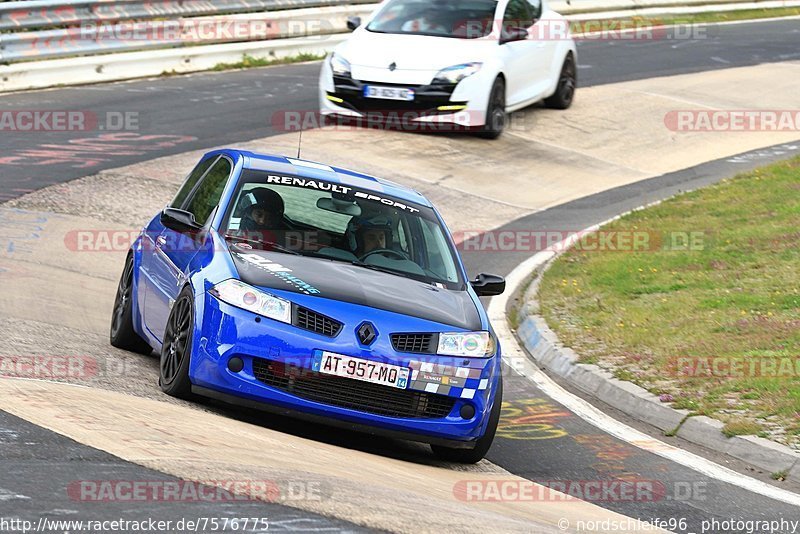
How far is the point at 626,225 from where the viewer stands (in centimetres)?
1568

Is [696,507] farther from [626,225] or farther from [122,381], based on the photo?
[626,225]

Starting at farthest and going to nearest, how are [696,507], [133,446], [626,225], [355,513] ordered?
[626,225] → [696,507] → [133,446] → [355,513]

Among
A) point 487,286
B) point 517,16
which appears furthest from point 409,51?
point 487,286

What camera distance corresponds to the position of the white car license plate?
17.8m

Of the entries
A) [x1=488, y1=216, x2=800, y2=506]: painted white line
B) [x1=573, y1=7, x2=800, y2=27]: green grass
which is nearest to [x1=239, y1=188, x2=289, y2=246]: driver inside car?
[x1=488, y1=216, x2=800, y2=506]: painted white line

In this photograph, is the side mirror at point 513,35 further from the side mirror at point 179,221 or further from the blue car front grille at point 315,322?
the blue car front grille at point 315,322

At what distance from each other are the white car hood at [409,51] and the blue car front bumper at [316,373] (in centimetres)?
1067

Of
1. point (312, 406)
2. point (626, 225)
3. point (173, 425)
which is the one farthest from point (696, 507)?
point (626, 225)

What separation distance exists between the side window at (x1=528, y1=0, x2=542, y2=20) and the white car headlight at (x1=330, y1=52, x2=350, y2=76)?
3.81m

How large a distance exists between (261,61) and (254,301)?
17528mm

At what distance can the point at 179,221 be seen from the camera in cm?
855

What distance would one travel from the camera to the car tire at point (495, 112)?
18.7 meters

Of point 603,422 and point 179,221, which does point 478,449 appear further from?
point 179,221

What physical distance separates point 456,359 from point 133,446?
2077 mm
